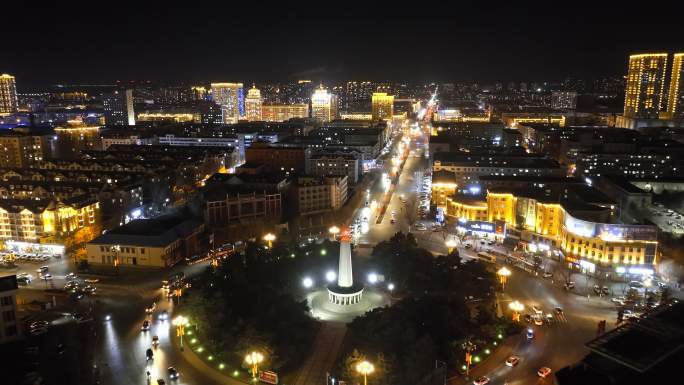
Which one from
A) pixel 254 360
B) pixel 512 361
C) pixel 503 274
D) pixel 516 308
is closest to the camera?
pixel 254 360

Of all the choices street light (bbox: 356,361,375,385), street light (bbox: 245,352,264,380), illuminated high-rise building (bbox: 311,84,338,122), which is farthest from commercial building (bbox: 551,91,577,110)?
street light (bbox: 245,352,264,380)

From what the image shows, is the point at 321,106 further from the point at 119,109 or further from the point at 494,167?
the point at 494,167

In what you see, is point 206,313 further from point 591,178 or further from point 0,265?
point 591,178

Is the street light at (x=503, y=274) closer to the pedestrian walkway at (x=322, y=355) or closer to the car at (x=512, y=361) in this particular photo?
the car at (x=512, y=361)

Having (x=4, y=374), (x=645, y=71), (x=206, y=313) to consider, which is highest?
(x=645, y=71)

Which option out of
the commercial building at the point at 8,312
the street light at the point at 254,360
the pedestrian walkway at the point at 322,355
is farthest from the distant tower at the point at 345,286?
the commercial building at the point at 8,312

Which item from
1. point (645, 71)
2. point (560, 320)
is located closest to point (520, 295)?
point (560, 320)

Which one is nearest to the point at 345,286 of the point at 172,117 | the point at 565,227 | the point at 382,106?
the point at 565,227
